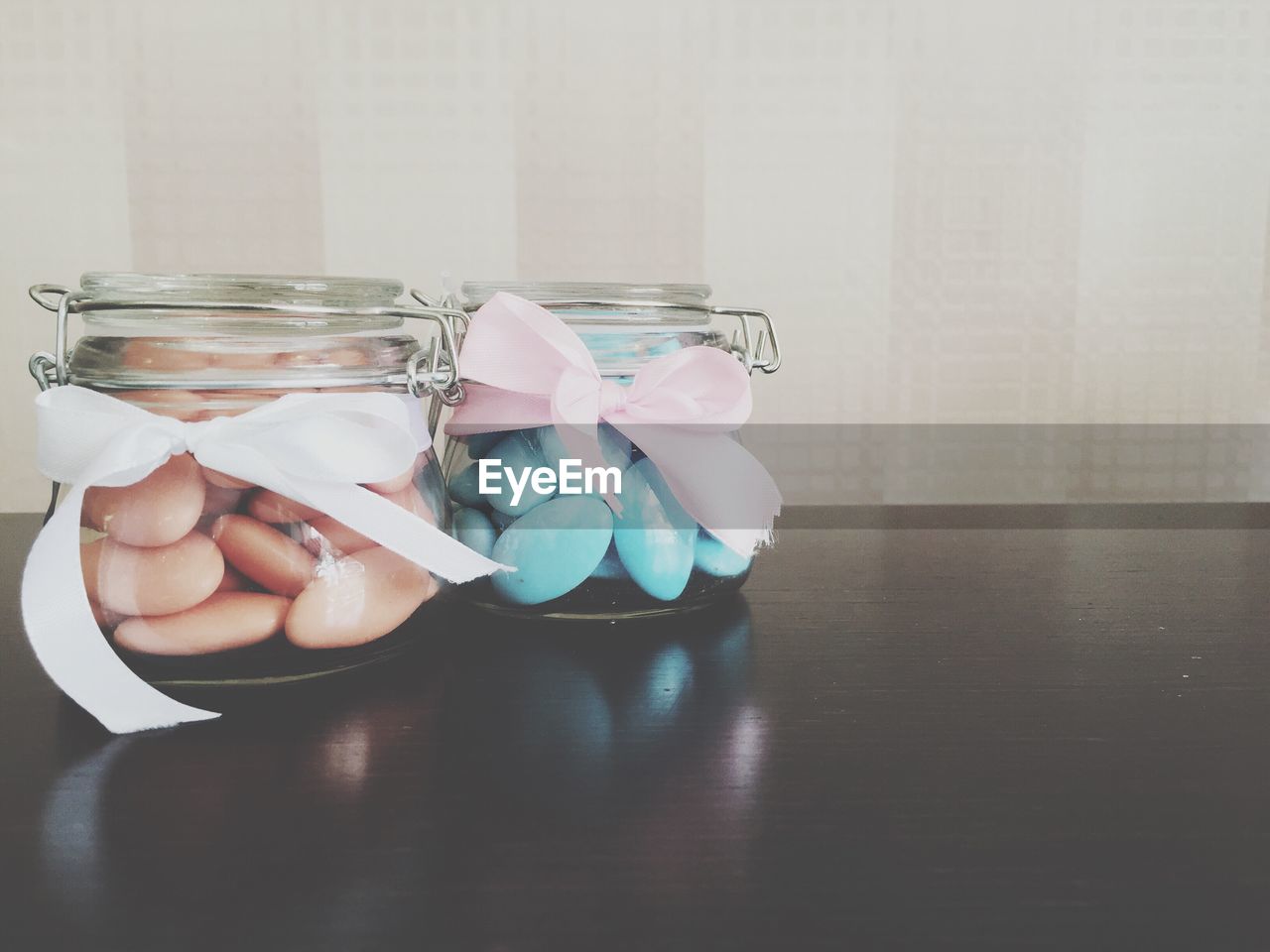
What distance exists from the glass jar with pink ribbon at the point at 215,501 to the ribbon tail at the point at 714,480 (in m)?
0.10

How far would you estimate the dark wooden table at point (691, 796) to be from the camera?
9.5 inches

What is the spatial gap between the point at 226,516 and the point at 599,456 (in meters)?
0.16

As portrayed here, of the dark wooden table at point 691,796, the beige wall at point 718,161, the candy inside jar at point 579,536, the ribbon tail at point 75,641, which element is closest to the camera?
the dark wooden table at point 691,796

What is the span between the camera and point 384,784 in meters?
0.32

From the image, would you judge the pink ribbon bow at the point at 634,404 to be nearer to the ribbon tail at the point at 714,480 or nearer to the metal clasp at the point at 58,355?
the ribbon tail at the point at 714,480

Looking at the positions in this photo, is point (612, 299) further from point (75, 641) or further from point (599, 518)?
point (75, 641)

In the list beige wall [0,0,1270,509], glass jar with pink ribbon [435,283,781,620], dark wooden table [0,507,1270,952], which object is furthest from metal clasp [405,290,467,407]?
beige wall [0,0,1270,509]

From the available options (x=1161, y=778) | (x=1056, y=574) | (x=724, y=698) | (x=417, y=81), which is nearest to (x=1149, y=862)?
(x=1161, y=778)

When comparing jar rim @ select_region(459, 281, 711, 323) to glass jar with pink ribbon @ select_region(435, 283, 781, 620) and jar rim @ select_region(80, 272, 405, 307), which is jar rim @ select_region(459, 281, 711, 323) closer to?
glass jar with pink ribbon @ select_region(435, 283, 781, 620)

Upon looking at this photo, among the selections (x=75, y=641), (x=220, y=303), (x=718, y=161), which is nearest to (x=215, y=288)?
(x=220, y=303)

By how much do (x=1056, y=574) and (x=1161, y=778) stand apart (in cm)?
31

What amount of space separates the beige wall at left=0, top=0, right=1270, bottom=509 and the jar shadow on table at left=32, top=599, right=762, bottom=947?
2.04ft

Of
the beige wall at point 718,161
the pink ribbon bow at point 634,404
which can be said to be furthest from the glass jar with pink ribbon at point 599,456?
the beige wall at point 718,161

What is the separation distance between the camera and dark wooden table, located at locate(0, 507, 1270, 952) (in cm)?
24
